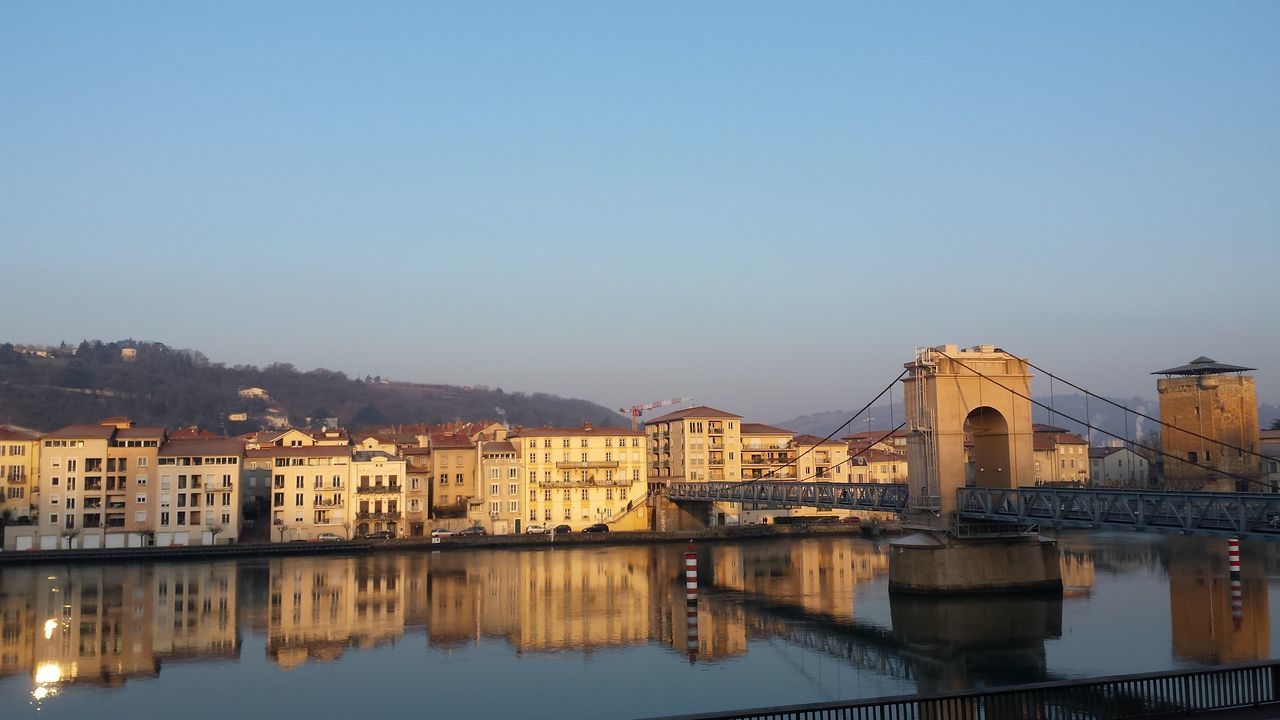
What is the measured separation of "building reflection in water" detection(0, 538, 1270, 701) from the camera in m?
29.9

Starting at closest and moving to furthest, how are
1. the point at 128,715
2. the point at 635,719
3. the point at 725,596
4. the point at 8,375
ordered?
the point at 635,719
the point at 128,715
the point at 725,596
the point at 8,375

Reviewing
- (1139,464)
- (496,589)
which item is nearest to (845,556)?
(496,589)

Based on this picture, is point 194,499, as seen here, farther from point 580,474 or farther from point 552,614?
point 552,614

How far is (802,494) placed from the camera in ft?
200

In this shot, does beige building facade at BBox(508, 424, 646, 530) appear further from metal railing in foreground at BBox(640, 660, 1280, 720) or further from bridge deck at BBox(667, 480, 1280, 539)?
metal railing in foreground at BBox(640, 660, 1280, 720)

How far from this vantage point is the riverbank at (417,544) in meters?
59.2

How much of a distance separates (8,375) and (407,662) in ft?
546

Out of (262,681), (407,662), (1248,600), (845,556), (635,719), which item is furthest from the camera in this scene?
(845,556)

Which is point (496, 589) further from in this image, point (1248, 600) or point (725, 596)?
point (1248, 600)

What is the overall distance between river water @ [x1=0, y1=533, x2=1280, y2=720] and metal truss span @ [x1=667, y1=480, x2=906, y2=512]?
3582 mm

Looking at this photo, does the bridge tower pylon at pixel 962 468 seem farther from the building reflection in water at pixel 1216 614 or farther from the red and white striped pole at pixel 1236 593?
the red and white striped pole at pixel 1236 593

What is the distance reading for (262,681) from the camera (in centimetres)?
2736

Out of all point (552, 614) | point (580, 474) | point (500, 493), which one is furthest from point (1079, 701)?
point (580, 474)

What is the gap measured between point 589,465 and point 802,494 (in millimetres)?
18924
